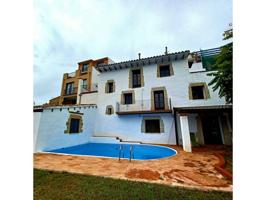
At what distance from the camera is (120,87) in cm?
1366

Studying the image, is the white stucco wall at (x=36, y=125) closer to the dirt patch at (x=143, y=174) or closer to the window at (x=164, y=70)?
the dirt patch at (x=143, y=174)

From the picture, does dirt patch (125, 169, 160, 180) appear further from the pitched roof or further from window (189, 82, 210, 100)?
the pitched roof

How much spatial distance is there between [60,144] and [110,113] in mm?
5155

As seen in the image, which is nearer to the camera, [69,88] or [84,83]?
[84,83]

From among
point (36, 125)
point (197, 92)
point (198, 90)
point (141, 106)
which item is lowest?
point (36, 125)

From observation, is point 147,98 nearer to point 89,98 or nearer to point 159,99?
point 159,99

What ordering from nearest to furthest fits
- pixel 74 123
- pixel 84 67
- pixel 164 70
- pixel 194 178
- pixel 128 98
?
1. pixel 194 178
2. pixel 74 123
3. pixel 164 70
4. pixel 128 98
5. pixel 84 67

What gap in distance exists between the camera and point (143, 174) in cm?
424

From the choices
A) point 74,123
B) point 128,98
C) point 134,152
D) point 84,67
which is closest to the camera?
point 134,152

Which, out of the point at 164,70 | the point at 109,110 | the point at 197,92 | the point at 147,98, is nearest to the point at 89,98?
the point at 109,110

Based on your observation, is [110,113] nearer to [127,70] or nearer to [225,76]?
[127,70]

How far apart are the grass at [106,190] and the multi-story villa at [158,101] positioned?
23.7ft

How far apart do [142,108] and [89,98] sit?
6508mm
